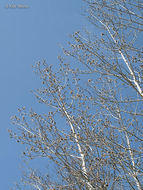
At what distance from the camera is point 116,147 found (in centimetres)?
344

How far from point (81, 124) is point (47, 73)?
1918 millimetres

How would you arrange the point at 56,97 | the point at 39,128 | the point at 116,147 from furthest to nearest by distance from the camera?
the point at 56,97 < the point at 39,128 < the point at 116,147

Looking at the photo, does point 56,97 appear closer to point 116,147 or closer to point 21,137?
point 21,137

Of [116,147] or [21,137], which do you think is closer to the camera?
[116,147]

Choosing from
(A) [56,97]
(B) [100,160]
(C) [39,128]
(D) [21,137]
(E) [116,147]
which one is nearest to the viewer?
(E) [116,147]

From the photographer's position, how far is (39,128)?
15.4ft

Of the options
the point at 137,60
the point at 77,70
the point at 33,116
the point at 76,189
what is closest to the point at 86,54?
the point at 77,70

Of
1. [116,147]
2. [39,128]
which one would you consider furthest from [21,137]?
[116,147]

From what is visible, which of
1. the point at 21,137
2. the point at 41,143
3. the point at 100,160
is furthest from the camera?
the point at 21,137

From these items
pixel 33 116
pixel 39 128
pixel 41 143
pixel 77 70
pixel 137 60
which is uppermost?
pixel 77 70

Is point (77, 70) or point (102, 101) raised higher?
point (77, 70)

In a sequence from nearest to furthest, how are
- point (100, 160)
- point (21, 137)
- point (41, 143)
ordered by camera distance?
1. point (100, 160)
2. point (41, 143)
3. point (21, 137)

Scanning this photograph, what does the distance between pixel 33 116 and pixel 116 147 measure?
219 centimetres

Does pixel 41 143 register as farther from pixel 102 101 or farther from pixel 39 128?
pixel 102 101
